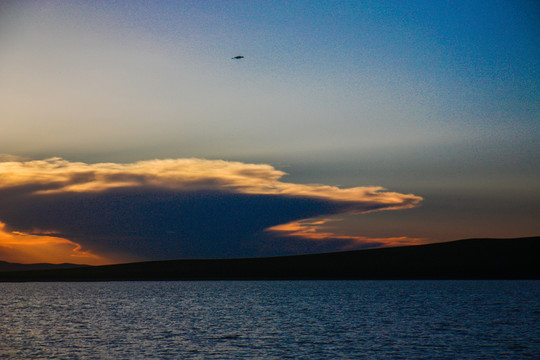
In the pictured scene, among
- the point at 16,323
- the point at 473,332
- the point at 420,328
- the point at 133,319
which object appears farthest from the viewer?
the point at 133,319

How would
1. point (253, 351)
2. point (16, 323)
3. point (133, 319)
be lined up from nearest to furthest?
point (253, 351) → point (16, 323) → point (133, 319)

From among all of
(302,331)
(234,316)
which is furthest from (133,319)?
(302,331)

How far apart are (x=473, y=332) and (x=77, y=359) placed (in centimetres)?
Result: 3772

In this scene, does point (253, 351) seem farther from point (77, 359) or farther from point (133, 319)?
point (133, 319)

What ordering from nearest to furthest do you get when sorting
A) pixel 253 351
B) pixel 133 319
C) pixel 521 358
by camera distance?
pixel 521 358
pixel 253 351
pixel 133 319

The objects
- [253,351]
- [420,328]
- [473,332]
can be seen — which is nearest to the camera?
[253,351]

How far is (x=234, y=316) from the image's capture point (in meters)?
77.4

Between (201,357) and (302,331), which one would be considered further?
(302,331)

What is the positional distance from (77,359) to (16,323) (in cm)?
3007

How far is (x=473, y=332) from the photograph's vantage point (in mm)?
57406

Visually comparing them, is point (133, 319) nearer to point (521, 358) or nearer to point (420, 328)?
point (420, 328)

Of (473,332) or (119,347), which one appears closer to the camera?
(119,347)

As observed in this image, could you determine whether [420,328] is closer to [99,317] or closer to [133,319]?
[133,319]

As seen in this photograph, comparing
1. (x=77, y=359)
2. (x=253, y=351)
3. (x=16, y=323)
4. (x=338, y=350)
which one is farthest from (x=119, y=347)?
(x=16, y=323)
